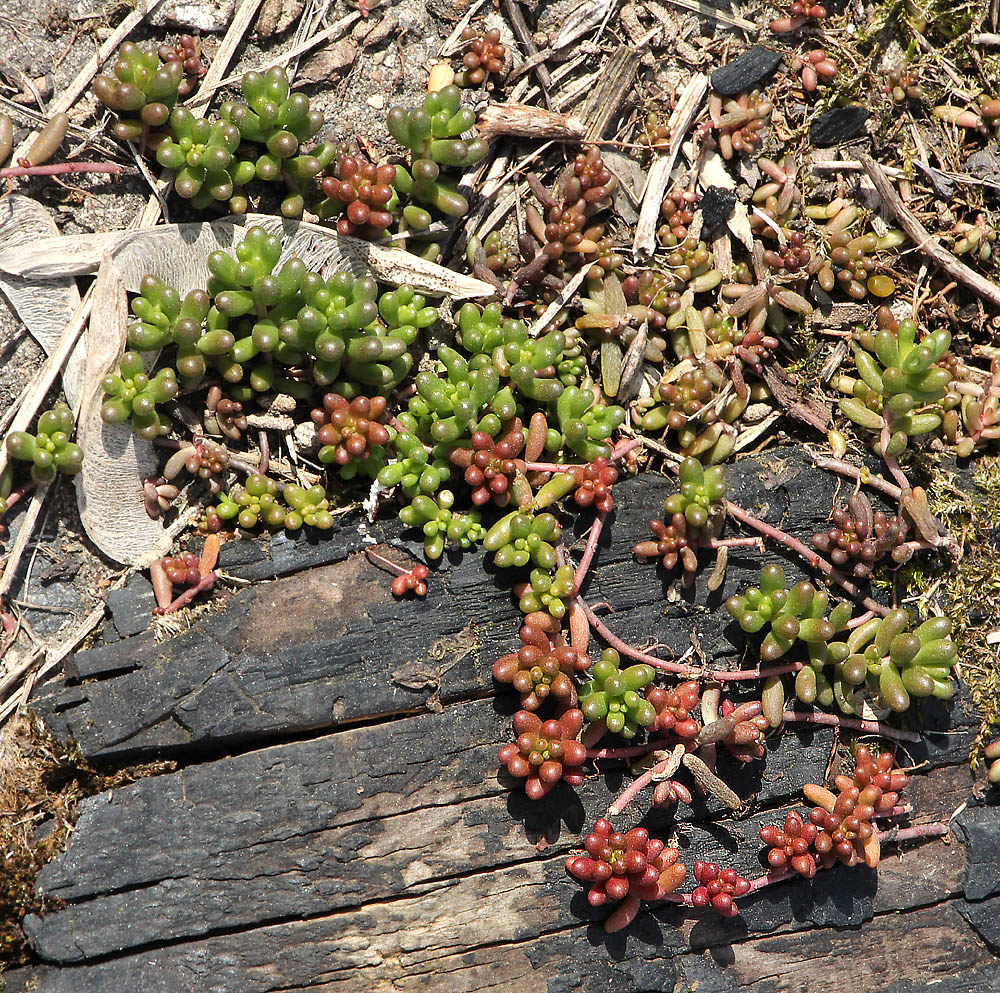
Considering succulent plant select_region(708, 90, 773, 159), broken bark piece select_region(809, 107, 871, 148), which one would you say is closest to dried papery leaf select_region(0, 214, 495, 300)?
succulent plant select_region(708, 90, 773, 159)

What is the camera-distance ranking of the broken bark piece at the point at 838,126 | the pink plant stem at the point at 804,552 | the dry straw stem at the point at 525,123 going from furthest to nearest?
1. the broken bark piece at the point at 838,126
2. the dry straw stem at the point at 525,123
3. the pink plant stem at the point at 804,552

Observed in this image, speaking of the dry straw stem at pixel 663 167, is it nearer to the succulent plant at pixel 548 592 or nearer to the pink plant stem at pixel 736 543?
the pink plant stem at pixel 736 543

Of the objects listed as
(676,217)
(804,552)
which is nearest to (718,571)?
(804,552)

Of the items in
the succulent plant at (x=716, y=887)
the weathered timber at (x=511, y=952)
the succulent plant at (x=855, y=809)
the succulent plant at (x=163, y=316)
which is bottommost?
the weathered timber at (x=511, y=952)

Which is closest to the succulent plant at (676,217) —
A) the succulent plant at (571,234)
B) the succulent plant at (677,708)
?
the succulent plant at (571,234)

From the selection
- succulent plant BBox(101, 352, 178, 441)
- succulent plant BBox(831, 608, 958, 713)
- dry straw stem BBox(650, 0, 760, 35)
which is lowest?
succulent plant BBox(831, 608, 958, 713)

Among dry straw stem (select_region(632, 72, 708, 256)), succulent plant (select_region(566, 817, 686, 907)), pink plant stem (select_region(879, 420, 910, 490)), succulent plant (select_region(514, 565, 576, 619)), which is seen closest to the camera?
succulent plant (select_region(566, 817, 686, 907))

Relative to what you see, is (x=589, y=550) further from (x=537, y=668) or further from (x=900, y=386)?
(x=900, y=386)

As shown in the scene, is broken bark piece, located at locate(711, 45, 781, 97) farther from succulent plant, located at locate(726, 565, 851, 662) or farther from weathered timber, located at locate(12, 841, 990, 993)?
weathered timber, located at locate(12, 841, 990, 993)
